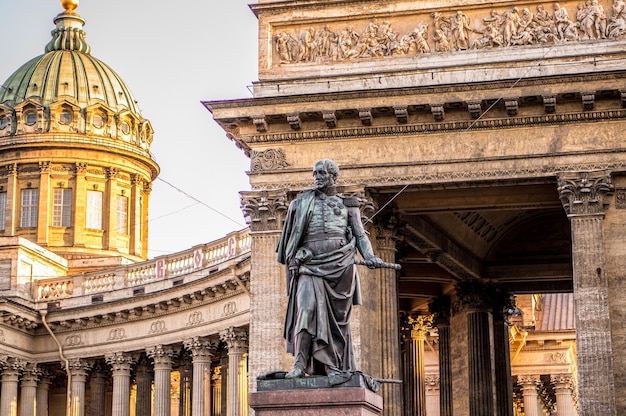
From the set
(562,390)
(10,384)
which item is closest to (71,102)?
(10,384)

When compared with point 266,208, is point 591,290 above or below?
below

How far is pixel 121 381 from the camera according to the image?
6206 centimetres

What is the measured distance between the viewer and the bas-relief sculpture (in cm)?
3828

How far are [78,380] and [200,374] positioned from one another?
30.9ft

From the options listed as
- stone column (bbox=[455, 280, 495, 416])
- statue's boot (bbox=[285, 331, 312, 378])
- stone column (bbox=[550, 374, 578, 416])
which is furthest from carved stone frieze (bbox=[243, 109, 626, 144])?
stone column (bbox=[550, 374, 578, 416])

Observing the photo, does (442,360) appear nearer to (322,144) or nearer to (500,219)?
(500,219)

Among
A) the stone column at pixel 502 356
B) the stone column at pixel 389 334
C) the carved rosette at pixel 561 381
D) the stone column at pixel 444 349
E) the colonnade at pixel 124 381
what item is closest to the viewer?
the stone column at pixel 389 334

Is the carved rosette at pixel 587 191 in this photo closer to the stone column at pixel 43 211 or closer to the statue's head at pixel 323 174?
the statue's head at pixel 323 174

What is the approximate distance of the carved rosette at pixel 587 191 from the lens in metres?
36.6

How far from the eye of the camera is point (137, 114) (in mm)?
84750

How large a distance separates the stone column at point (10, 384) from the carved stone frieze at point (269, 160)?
28089mm

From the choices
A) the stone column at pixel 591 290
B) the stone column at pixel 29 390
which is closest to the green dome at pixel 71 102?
the stone column at pixel 29 390

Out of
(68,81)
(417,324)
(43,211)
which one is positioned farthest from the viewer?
(68,81)

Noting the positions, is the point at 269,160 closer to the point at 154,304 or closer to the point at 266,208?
the point at 266,208
